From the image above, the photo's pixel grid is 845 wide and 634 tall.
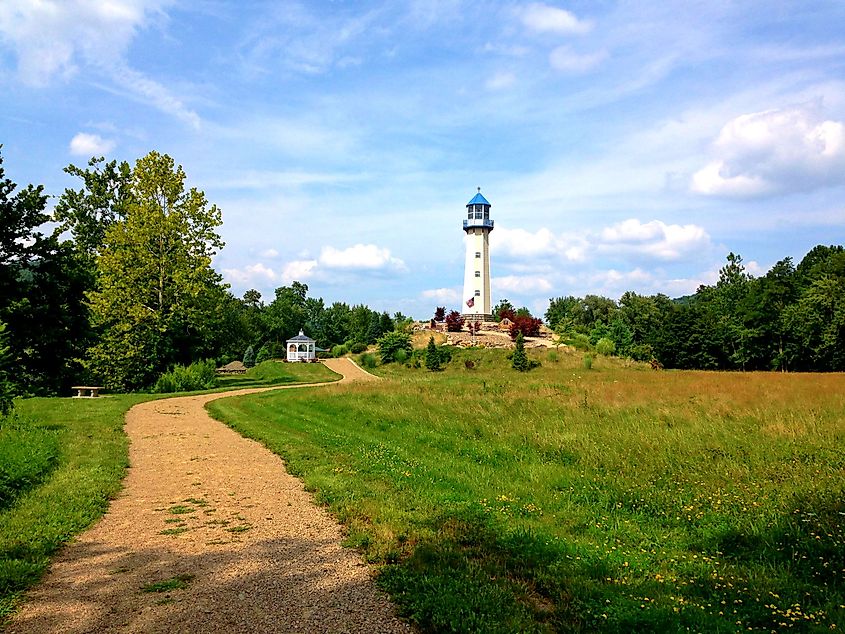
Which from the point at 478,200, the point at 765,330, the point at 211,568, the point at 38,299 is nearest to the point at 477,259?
the point at 478,200

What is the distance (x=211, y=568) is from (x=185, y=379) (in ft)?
83.9

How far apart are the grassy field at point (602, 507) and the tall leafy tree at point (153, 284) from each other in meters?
17.4

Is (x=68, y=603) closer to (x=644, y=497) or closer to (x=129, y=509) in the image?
(x=129, y=509)

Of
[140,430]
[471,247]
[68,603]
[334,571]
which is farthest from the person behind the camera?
[471,247]

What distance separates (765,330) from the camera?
171ft

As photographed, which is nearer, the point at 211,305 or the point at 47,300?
the point at 47,300

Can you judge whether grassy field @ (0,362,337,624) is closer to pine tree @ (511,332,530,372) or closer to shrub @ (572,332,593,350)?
pine tree @ (511,332,530,372)

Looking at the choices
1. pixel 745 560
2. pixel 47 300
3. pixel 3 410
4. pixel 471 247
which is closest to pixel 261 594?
pixel 745 560

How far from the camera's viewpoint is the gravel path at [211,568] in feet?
14.7

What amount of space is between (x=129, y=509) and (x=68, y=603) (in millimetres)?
3110

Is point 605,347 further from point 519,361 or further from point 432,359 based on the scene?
point 432,359

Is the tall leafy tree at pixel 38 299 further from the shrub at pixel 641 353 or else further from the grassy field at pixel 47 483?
the shrub at pixel 641 353

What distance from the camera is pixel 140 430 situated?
48.4ft

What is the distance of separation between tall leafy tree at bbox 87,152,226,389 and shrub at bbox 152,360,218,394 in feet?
3.52
